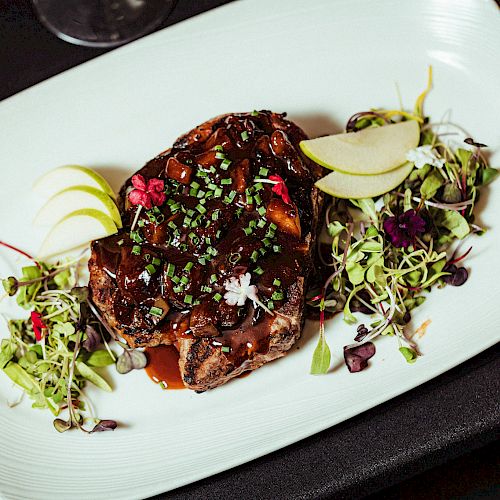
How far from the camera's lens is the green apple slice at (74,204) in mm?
4898

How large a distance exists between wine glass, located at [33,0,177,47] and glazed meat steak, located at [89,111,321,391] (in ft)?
4.36

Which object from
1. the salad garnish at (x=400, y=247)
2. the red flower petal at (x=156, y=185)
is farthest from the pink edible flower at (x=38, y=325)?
the salad garnish at (x=400, y=247)

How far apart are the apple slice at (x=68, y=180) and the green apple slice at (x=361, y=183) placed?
4.49 feet

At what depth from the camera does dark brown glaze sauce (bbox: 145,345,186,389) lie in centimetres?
494

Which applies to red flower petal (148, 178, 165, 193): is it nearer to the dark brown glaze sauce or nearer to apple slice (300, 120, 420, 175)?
apple slice (300, 120, 420, 175)

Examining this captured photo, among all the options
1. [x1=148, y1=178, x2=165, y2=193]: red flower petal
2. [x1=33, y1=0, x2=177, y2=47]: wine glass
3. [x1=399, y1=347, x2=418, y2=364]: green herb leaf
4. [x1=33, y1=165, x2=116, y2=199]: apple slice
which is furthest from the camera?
[x1=33, y1=0, x2=177, y2=47]: wine glass

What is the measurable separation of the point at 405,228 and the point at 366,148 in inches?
22.3

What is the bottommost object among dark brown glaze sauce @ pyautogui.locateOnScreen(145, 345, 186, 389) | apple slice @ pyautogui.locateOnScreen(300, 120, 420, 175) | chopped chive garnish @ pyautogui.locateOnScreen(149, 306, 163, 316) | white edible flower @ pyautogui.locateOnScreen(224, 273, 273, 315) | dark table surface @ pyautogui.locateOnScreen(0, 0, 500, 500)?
dark table surface @ pyautogui.locateOnScreen(0, 0, 500, 500)

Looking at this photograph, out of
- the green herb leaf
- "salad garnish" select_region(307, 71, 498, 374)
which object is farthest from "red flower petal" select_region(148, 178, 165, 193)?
the green herb leaf

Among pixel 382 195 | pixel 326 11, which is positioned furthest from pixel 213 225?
pixel 326 11

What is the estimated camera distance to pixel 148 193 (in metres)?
4.61

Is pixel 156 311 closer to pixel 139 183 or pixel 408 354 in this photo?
pixel 139 183

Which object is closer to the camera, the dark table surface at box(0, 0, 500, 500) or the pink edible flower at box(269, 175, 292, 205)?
the pink edible flower at box(269, 175, 292, 205)

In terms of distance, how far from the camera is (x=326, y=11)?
17.6 feet
